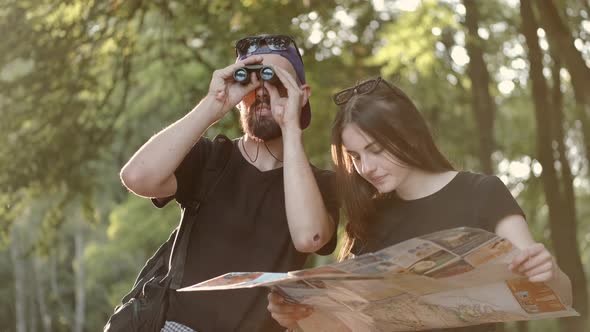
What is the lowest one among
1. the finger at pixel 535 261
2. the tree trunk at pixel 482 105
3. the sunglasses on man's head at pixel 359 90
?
the tree trunk at pixel 482 105

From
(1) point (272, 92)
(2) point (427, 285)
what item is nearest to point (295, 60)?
(1) point (272, 92)

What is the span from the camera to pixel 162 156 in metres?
3.40

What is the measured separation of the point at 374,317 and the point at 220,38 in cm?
628

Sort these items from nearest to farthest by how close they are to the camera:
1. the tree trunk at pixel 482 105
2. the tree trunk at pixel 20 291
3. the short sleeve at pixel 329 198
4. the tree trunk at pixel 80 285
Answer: the short sleeve at pixel 329 198 → the tree trunk at pixel 482 105 → the tree trunk at pixel 80 285 → the tree trunk at pixel 20 291

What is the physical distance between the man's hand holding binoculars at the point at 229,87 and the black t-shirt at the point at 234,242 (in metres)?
0.19

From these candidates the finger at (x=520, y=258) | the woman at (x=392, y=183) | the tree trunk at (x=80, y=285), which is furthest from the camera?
the tree trunk at (x=80, y=285)

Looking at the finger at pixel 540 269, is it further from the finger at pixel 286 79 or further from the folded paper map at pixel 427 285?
the finger at pixel 286 79

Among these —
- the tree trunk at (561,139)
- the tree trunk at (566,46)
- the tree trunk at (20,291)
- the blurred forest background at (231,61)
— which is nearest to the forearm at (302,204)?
the tree trunk at (566,46)

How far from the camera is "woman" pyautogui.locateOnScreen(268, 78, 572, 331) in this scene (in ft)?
10.4

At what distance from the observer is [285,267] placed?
352 centimetres

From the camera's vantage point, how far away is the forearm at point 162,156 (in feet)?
11.1

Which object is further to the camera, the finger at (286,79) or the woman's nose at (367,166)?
the finger at (286,79)

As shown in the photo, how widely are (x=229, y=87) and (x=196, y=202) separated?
0.41 meters

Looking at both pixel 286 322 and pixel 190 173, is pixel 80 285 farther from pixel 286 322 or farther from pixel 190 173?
pixel 286 322
